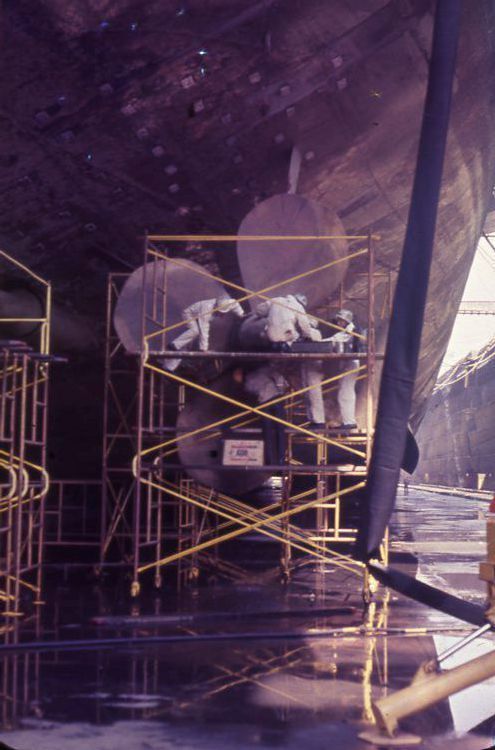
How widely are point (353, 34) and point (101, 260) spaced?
4.92 meters

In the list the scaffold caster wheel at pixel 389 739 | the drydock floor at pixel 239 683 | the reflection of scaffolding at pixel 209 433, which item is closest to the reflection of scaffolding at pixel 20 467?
the drydock floor at pixel 239 683

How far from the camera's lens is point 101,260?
1376 centimetres

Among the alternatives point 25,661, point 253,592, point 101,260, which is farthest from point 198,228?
point 25,661

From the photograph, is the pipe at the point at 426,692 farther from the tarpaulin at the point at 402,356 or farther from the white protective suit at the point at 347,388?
the white protective suit at the point at 347,388

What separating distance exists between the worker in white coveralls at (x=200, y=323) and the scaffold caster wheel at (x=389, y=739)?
658 cm

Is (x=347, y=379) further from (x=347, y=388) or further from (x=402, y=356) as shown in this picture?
(x=402, y=356)

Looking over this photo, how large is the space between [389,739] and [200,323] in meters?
6.92

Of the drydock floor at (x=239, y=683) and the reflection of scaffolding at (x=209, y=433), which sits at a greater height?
the reflection of scaffolding at (x=209, y=433)

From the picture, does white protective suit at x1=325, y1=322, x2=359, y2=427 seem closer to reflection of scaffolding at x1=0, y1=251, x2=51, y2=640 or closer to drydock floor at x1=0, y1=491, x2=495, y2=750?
drydock floor at x1=0, y1=491, x2=495, y2=750

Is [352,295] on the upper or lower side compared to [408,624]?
upper

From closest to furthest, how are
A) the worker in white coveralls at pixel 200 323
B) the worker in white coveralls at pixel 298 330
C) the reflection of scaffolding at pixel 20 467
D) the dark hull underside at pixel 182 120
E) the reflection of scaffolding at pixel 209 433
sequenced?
the reflection of scaffolding at pixel 20 467 → the dark hull underside at pixel 182 120 → the reflection of scaffolding at pixel 209 433 → the worker in white coveralls at pixel 298 330 → the worker in white coveralls at pixel 200 323

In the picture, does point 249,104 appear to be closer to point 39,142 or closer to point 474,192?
point 39,142

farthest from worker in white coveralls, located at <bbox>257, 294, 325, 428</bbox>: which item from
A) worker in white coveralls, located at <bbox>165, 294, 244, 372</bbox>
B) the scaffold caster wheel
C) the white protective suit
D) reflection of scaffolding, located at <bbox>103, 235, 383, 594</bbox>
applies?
the scaffold caster wheel

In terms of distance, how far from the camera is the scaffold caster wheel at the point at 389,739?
5.08 meters
